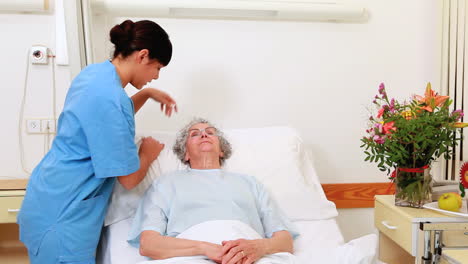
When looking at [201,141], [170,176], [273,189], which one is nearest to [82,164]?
[170,176]

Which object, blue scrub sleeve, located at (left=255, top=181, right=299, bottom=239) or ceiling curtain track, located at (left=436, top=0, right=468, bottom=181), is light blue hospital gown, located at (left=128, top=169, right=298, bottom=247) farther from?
ceiling curtain track, located at (left=436, top=0, right=468, bottom=181)

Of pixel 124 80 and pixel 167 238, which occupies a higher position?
pixel 124 80

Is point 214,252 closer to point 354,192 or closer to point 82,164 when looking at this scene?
point 82,164

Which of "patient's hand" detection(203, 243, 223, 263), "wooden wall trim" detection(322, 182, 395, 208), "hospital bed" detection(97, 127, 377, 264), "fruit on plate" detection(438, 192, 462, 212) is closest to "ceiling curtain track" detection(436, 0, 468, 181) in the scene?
"wooden wall trim" detection(322, 182, 395, 208)

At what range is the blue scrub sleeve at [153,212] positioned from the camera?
1.58m

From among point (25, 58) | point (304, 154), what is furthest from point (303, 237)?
point (25, 58)

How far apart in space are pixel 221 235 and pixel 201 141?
460mm

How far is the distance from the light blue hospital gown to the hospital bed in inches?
3.7

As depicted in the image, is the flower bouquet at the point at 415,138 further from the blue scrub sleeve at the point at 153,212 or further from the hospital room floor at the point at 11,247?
the hospital room floor at the point at 11,247

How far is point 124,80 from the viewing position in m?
1.57

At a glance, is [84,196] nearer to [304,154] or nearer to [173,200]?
[173,200]

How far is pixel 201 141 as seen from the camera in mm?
1822

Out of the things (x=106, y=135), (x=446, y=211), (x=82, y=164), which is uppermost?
(x=106, y=135)

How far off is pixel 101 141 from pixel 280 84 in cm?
115
